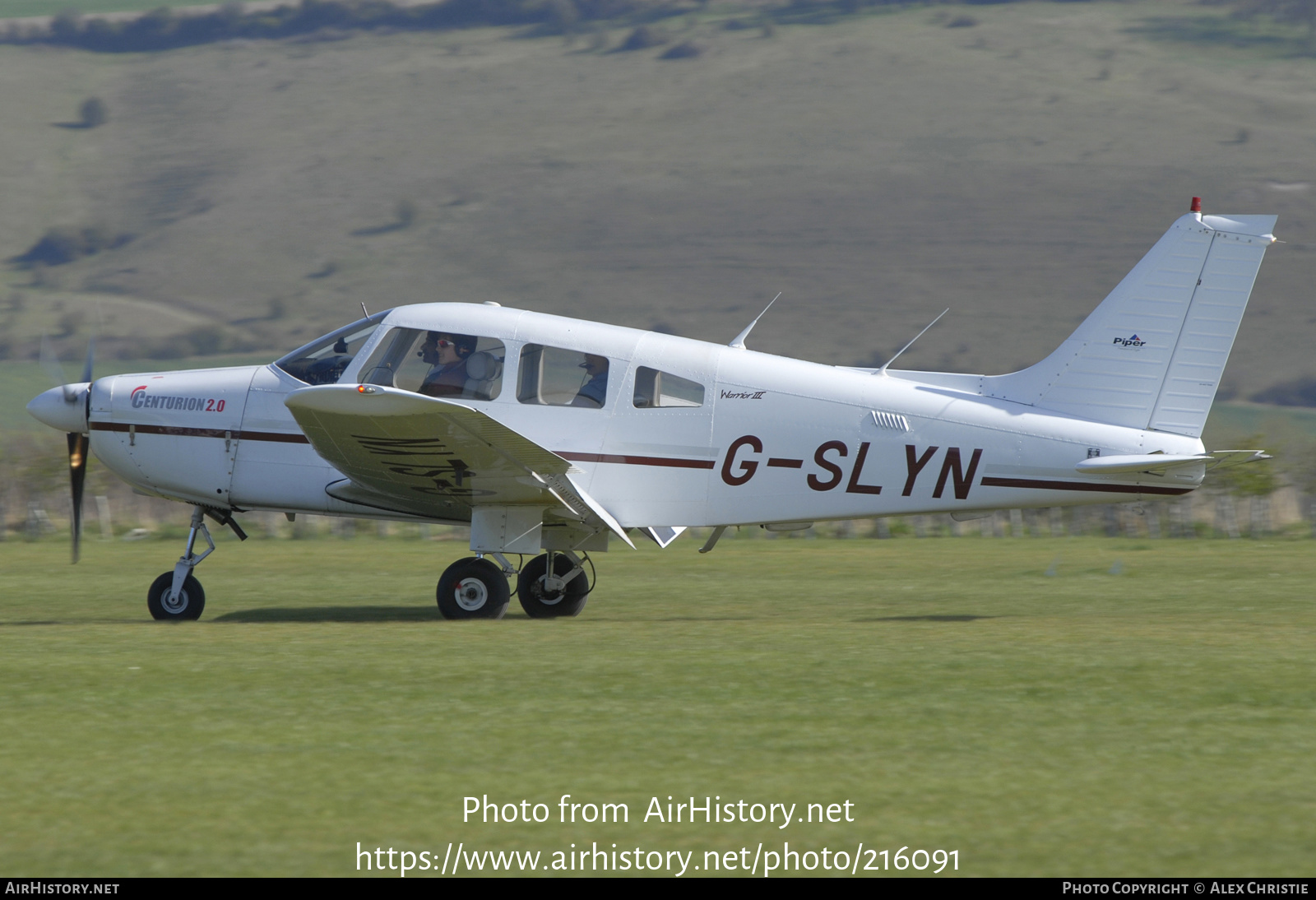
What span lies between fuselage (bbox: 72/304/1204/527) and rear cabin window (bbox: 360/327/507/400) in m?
0.04

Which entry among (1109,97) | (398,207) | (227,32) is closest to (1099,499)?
(398,207)

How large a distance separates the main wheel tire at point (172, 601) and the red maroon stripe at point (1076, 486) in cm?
638

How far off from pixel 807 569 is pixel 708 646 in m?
7.71

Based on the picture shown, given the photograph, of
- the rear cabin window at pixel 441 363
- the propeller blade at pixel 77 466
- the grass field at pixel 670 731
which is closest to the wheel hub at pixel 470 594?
the grass field at pixel 670 731

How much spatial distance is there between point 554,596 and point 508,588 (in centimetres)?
82

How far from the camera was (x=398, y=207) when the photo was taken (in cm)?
8381

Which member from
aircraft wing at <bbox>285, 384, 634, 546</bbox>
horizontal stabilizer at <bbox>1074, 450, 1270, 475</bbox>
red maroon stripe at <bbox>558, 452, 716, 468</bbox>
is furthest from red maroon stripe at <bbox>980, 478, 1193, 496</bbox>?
aircraft wing at <bbox>285, 384, 634, 546</bbox>

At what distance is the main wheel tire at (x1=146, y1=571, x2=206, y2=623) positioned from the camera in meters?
11.2

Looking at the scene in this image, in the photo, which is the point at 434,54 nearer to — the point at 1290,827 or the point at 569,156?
the point at 569,156

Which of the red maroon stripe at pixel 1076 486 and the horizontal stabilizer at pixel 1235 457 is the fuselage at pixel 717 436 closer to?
the red maroon stripe at pixel 1076 486

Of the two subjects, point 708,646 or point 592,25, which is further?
A: point 592,25

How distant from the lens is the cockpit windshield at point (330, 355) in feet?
36.6

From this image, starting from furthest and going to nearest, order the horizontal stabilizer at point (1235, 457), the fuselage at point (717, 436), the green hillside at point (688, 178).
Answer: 1. the green hillside at point (688, 178)
2. the fuselage at point (717, 436)
3. the horizontal stabilizer at point (1235, 457)

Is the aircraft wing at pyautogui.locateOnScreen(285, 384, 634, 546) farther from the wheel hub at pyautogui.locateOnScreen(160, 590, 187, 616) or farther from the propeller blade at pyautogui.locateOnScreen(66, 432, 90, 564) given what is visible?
the propeller blade at pyautogui.locateOnScreen(66, 432, 90, 564)
